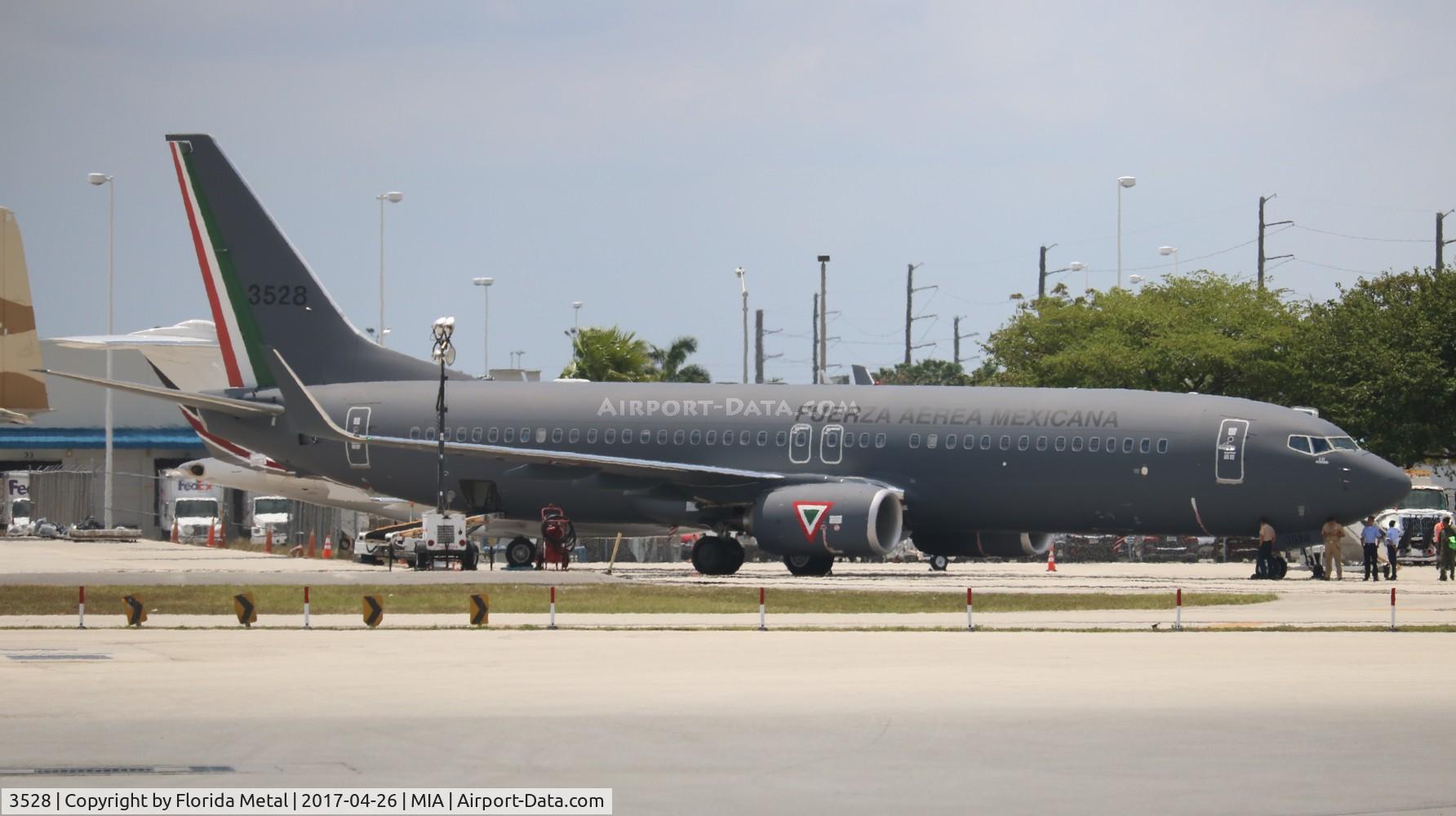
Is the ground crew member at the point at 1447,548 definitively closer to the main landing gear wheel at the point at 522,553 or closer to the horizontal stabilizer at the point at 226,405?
the main landing gear wheel at the point at 522,553

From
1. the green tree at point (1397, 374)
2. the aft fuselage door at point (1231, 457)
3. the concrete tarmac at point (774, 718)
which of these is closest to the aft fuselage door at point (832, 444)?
the aft fuselage door at point (1231, 457)

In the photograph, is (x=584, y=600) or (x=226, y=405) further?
(x=226, y=405)

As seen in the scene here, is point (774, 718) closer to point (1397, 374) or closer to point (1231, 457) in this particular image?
point (1231, 457)

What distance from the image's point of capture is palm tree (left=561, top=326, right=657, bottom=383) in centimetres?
7031

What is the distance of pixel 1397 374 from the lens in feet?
195

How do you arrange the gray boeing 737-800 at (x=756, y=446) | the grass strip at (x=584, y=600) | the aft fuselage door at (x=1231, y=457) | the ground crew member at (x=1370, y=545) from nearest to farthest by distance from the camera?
the grass strip at (x=584, y=600) < the aft fuselage door at (x=1231, y=457) < the gray boeing 737-800 at (x=756, y=446) < the ground crew member at (x=1370, y=545)

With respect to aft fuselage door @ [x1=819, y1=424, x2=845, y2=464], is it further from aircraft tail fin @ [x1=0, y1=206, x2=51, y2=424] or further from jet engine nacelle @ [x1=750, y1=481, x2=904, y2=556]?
aircraft tail fin @ [x1=0, y1=206, x2=51, y2=424]

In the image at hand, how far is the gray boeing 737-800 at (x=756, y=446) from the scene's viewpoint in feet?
133

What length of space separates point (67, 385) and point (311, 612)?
239 feet

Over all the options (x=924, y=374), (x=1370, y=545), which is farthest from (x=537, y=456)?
(x=924, y=374)

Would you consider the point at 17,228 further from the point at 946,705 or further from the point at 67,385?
the point at 67,385

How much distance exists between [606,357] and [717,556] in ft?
88.4

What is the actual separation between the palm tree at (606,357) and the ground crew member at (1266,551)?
31.8 meters

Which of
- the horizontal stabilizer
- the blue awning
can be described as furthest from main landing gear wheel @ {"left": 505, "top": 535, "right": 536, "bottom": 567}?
the blue awning
